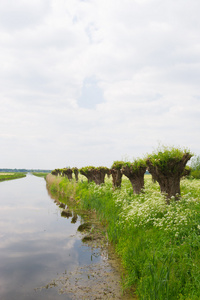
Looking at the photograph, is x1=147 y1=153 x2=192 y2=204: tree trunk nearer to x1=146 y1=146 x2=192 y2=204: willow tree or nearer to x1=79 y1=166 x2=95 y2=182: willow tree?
x1=146 y1=146 x2=192 y2=204: willow tree

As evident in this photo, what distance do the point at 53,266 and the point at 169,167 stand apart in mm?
7553

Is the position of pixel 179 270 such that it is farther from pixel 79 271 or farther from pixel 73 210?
pixel 73 210

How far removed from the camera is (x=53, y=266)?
10.2 metres

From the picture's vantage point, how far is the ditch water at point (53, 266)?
311 inches

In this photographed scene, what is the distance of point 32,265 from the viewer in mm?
10539

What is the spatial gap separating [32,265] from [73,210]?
41.8 feet

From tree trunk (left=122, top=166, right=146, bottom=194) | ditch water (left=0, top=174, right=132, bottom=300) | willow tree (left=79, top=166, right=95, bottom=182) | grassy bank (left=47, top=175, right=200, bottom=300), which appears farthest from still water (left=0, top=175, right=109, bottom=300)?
willow tree (left=79, top=166, right=95, bottom=182)

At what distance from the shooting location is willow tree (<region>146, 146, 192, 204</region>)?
40.9ft

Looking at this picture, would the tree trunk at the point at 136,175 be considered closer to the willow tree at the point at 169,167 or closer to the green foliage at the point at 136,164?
the green foliage at the point at 136,164

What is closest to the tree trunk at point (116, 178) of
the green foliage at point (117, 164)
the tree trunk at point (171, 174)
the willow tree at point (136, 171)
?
the green foliage at point (117, 164)

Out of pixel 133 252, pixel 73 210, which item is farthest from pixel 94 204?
pixel 133 252

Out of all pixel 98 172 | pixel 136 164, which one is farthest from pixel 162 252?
pixel 98 172

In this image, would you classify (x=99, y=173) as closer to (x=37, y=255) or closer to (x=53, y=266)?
(x=37, y=255)

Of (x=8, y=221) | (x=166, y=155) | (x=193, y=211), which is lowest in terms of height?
(x=8, y=221)
